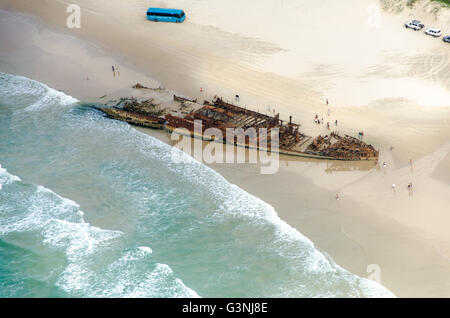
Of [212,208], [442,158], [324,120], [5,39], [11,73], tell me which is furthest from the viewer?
[5,39]

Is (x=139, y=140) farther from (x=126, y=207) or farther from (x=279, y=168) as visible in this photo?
(x=279, y=168)

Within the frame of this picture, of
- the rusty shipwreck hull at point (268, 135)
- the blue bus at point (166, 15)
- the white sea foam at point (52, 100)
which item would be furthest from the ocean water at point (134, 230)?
the blue bus at point (166, 15)

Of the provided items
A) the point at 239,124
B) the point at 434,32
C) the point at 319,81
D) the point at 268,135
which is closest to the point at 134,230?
the point at 268,135

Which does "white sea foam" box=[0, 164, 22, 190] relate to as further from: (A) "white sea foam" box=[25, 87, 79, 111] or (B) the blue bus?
(B) the blue bus

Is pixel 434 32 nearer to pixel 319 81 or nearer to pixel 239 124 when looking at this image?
pixel 319 81

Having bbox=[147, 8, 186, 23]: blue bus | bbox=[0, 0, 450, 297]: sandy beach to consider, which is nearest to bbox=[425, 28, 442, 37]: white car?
bbox=[0, 0, 450, 297]: sandy beach
